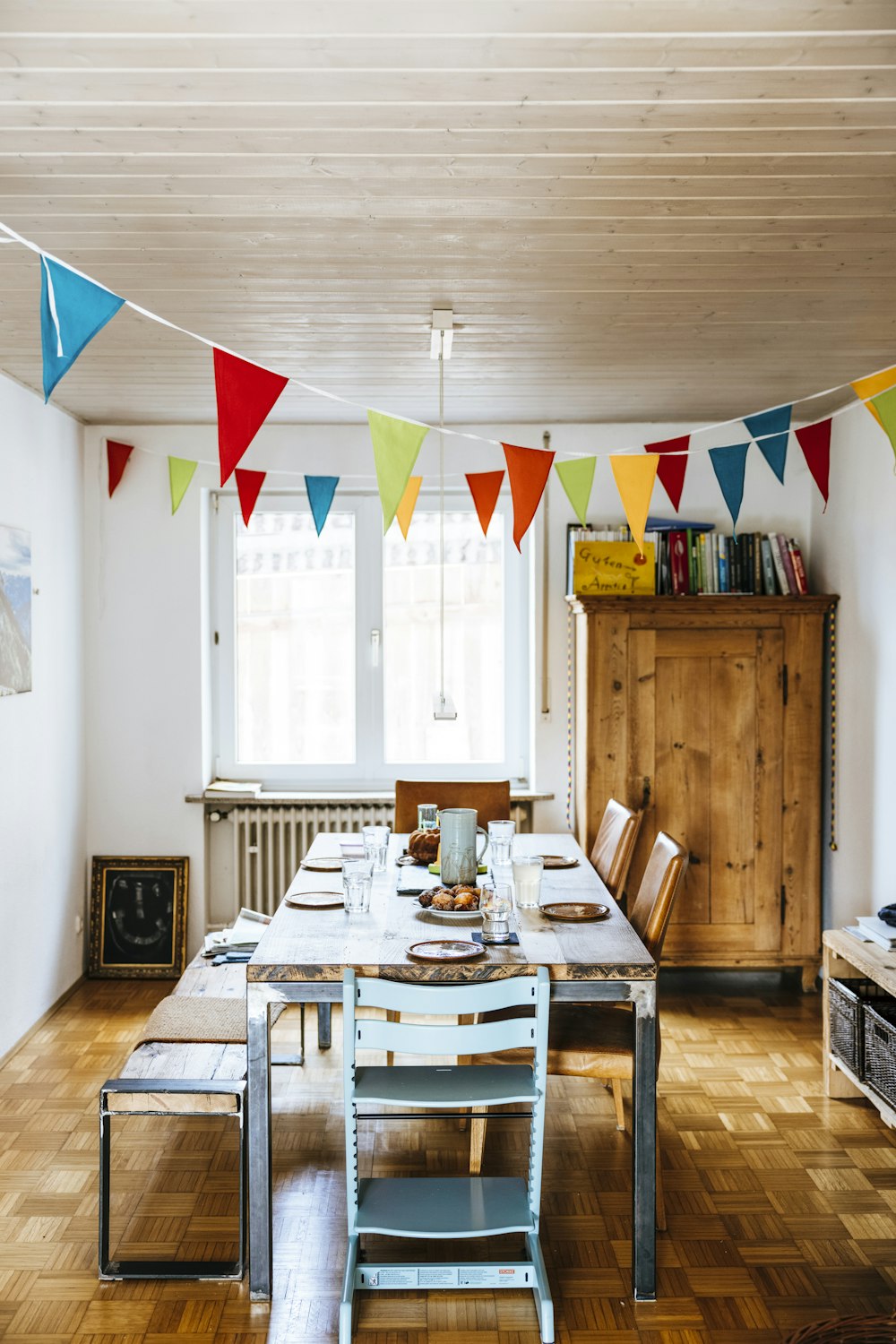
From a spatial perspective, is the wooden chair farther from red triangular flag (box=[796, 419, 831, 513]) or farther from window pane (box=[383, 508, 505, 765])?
window pane (box=[383, 508, 505, 765])

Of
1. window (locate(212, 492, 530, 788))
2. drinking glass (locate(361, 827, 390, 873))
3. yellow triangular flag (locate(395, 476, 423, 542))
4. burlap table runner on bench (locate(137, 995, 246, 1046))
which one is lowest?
burlap table runner on bench (locate(137, 995, 246, 1046))

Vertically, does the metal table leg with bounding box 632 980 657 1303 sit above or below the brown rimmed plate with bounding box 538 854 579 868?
below

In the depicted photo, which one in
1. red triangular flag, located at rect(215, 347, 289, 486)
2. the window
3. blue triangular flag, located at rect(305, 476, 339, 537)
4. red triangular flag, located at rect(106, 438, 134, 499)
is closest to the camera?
red triangular flag, located at rect(215, 347, 289, 486)

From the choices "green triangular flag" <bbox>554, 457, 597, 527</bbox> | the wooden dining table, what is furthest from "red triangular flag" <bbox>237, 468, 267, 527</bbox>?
the wooden dining table

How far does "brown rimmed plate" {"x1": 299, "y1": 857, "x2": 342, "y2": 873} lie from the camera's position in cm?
Result: 333

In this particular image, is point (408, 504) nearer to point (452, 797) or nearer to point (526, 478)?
point (526, 478)

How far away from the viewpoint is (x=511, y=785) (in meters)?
4.82

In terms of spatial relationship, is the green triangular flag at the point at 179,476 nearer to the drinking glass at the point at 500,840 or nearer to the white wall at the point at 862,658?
the drinking glass at the point at 500,840

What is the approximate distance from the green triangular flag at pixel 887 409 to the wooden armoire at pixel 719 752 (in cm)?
136

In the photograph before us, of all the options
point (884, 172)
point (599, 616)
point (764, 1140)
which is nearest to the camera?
point (884, 172)

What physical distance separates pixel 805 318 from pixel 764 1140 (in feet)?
7.50

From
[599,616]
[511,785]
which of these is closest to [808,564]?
[599,616]

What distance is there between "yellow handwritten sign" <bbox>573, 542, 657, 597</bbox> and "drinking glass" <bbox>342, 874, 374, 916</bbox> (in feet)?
6.50

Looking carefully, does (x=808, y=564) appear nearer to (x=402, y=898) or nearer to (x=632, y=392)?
(x=632, y=392)
